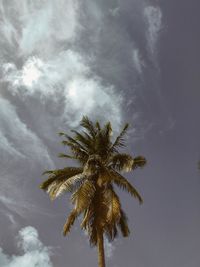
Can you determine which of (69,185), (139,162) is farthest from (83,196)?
(139,162)

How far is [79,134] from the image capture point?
2528 cm

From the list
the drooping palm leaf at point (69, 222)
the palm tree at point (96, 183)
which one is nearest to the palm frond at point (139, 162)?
the palm tree at point (96, 183)

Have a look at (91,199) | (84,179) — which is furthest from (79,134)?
(91,199)

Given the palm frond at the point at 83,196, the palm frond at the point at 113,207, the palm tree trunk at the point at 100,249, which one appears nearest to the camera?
the palm tree trunk at the point at 100,249

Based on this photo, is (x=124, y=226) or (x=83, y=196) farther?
(x=124, y=226)

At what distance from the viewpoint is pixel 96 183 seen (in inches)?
904

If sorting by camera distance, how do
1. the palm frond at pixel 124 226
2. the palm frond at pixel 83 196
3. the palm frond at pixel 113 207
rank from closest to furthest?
the palm frond at pixel 113 207
the palm frond at pixel 83 196
the palm frond at pixel 124 226

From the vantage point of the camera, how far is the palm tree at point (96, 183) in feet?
70.3

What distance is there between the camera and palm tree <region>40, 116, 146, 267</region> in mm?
21438

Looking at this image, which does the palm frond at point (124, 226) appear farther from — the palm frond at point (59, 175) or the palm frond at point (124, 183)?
the palm frond at point (59, 175)

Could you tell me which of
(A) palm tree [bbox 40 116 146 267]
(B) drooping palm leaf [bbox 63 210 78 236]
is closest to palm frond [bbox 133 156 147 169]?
(A) palm tree [bbox 40 116 146 267]

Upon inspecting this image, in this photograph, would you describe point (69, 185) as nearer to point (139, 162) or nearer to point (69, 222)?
point (69, 222)

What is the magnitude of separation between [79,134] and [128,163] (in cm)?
449

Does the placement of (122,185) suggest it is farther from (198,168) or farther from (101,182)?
(198,168)
